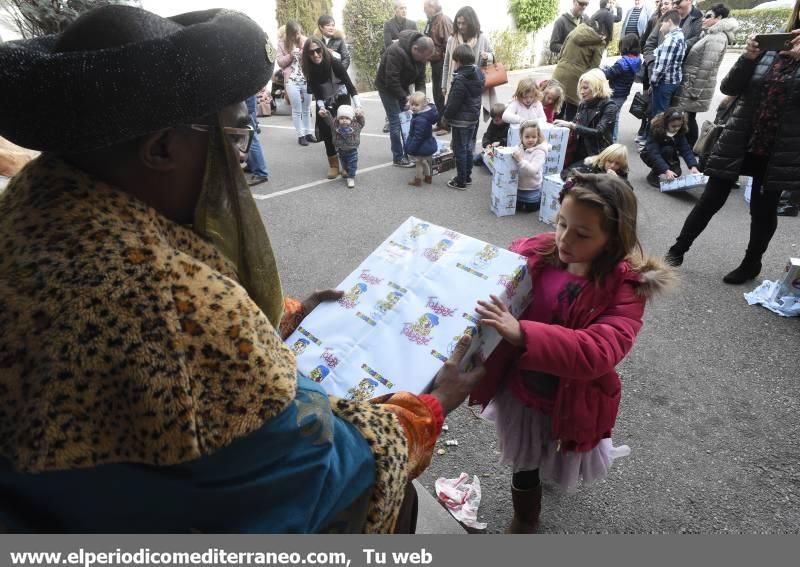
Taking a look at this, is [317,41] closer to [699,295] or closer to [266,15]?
[699,295]

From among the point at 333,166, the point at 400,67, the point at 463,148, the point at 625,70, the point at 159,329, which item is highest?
the point at 159,329

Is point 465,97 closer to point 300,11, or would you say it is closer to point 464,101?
point 464,101

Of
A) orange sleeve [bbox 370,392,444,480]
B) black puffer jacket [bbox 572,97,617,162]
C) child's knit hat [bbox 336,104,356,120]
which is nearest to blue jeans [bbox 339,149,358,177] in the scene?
child's knit hat [bbox 336,104,356,120]

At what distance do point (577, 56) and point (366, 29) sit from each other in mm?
7593

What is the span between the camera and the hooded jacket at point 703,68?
6445mm

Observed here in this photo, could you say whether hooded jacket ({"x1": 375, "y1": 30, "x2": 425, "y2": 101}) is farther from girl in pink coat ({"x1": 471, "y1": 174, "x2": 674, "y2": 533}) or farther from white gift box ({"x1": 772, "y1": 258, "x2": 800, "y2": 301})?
girl in pink coat ({"x1": 471, "y1": 174, "x2": 674, "y2": 533})

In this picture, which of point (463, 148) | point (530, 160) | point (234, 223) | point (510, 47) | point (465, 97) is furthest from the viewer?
point (510, 47)

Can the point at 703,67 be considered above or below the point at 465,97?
above

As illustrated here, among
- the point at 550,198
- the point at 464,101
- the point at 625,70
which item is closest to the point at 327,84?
the point at 464,101

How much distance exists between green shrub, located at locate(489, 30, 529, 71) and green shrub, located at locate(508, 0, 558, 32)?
31cm

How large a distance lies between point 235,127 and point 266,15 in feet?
44.2

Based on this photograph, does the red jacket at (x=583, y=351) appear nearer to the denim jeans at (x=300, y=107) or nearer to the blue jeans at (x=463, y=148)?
the blue jeans at (x=463, y=148)

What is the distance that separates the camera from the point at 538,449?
1864mm

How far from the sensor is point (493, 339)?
1582mm
